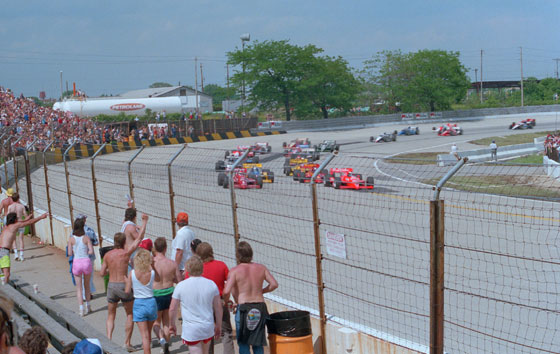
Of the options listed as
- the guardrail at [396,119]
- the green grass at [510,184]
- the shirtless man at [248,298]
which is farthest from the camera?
the guardrail at [396,119]

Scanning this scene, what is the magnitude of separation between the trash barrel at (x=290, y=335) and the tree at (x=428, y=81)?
72.4m

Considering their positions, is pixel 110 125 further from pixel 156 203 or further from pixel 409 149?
pixel 156 203

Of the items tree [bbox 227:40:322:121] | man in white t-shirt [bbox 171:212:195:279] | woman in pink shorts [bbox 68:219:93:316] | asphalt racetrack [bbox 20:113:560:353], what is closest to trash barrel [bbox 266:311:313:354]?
asphalt racetrack [bbox 20:113:560:353]

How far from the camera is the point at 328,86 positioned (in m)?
69.5

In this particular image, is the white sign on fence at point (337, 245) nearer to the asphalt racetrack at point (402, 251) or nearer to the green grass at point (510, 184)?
the asphalt racetrack at point (402, 251)

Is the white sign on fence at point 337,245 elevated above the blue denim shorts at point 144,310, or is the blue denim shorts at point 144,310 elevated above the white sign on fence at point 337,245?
the white sign on fence at point 337,245

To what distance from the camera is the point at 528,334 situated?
842 cm

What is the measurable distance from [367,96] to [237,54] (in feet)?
88.3

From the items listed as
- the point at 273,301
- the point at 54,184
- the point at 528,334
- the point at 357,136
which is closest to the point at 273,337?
the point at 273,301

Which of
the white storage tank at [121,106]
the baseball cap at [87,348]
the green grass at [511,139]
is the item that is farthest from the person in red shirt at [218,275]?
the white storage tank at [121,106]

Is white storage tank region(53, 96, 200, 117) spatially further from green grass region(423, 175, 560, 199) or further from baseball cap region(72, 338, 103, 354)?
baseball cap region(72, 338, 103, 354)

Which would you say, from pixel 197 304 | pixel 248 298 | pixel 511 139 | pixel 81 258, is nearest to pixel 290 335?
pixel 248 298

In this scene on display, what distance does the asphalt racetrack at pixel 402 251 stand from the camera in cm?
775

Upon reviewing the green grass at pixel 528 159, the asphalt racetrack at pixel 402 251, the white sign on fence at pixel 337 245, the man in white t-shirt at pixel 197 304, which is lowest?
the green grass at pixel 528 159
